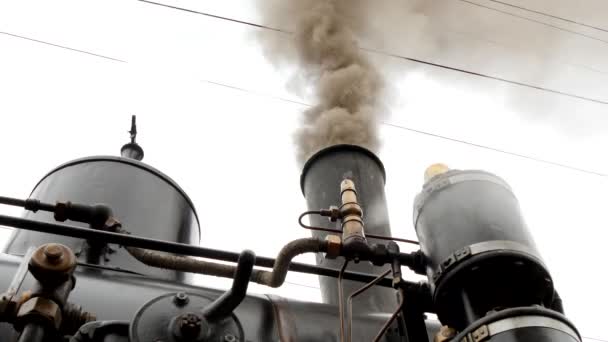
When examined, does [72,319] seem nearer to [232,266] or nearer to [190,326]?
[190,326]

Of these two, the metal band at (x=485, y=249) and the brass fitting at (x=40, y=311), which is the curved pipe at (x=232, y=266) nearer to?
the metal band at (x=485, y=249)

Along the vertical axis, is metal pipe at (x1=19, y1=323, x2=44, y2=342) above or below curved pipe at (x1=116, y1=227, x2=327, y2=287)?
below

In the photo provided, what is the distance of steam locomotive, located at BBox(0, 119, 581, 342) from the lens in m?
1.35

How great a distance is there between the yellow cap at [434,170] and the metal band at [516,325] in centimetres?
55

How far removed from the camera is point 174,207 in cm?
247

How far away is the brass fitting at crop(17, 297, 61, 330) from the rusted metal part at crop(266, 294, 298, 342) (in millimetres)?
583

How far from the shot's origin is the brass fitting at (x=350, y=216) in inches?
70.2

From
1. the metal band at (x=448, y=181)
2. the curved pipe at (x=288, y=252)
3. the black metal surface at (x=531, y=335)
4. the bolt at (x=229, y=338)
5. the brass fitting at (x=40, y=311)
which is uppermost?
the metal band at (x=448, y=181)

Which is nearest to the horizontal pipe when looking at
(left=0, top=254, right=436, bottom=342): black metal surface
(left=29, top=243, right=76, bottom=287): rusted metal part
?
(left=0, top=254, right=436, bottom=342): black metal surface

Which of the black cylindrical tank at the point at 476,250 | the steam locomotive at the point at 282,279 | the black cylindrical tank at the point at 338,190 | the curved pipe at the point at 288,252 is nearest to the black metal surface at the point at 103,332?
the steam locomotive at the point at 282,279

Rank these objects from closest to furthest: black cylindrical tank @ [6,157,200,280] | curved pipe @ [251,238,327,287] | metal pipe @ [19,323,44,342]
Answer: metal pipe @ [19,323,44,342] → curved pipe @ [251,238,327,287] → black cylindrical tank @ [6,157,200,280]

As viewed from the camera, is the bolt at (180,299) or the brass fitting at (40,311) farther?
the bolt at (180,299)

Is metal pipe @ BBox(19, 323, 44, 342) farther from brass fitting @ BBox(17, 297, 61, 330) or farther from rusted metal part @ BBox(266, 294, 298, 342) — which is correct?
rusted metal part @ BBox(266, 294, 298, 342)

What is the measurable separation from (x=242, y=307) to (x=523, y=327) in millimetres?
732
